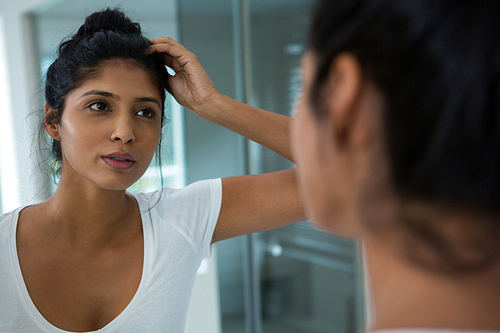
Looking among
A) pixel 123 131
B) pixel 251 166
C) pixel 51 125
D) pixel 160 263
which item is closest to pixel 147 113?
pixel 123 131

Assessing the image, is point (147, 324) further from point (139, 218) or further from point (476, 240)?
point (476, 240)

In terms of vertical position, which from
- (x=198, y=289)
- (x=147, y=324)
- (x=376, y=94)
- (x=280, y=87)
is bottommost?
(x=198, y=289)

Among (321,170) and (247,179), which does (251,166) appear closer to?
(247,179)

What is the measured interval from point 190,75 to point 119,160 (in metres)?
0.29

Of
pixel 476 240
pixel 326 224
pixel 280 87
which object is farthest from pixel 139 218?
pixel 280 87

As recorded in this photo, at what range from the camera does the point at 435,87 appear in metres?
0.30

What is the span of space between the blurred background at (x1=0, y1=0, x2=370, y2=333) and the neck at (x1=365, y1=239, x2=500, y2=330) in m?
1.52

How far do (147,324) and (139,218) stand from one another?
26cm

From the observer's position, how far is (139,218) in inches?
43.1

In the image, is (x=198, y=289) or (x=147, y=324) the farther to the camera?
(x=198, y=289)

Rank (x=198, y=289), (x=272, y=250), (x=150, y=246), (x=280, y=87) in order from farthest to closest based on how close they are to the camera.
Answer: (x=272, y=250), (x=280, y=87), (x=198, y=289), (x=150, y=246)

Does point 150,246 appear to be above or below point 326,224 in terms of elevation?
below

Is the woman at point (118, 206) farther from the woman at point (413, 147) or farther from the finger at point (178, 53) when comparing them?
the woman at point (413, 147)

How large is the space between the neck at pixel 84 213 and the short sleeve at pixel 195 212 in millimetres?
107
